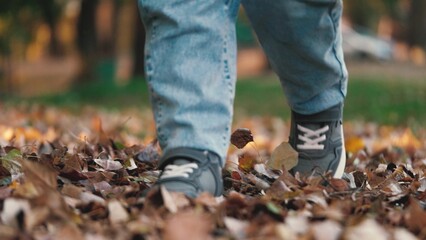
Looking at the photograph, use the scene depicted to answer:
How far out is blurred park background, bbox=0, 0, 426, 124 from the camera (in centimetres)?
1381

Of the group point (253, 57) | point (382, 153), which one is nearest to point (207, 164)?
point (382, 153)

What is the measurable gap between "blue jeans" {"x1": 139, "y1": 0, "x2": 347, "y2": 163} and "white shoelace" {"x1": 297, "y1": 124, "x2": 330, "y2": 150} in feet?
1.44

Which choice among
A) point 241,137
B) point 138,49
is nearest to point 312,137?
point 241,137

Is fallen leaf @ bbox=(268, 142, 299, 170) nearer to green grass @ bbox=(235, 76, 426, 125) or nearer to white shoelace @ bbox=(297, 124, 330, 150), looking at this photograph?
white shoelace @ bbox=(297, 124, 330, 150)

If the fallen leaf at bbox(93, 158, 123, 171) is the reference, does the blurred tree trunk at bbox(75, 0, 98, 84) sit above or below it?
below

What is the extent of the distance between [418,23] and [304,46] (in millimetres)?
26295

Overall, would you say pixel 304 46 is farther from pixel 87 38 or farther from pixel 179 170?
pixel 87 38

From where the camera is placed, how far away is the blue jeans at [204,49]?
8.90ft

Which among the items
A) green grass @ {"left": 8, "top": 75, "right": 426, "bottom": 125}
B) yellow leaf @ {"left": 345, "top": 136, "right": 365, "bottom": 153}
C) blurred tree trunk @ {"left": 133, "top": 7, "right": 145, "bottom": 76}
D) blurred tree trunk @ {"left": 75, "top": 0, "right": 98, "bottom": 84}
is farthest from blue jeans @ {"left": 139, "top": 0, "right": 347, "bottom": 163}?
blurred tree trunk @ {"left": 133, "top": 7, "right": 145, "bottom": 76}

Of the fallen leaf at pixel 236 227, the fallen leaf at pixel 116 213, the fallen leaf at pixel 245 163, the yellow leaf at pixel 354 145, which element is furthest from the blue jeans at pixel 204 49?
the yellow leaf at pixel 354 145

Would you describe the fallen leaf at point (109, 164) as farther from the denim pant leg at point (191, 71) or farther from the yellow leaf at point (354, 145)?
the yellow leaf at point (354, 145)

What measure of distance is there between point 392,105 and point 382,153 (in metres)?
7.35

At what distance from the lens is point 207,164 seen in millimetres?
2721

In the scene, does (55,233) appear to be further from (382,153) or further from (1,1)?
(1,1)
